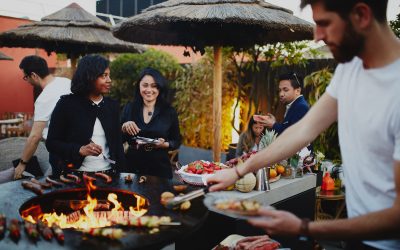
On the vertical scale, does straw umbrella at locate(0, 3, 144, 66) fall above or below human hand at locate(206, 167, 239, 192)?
above

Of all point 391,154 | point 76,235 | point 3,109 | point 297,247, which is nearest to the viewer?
point 391,154

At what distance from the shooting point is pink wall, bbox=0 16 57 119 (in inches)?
547

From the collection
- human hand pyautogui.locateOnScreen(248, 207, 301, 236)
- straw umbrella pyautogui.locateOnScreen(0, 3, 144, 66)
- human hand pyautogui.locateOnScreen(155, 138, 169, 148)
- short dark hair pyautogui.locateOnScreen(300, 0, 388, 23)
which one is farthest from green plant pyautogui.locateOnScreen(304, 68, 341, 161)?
human hand pyautogui.locateOnScreen(248, 207, 301, 236)

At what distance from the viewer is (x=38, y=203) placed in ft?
9.06

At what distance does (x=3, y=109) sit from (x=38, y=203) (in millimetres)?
12837

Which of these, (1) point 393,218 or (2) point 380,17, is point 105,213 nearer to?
(1) point 393,218

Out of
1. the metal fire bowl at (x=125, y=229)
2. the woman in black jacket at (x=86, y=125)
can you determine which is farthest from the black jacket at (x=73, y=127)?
the metal fire bowl at (x=125, y=229)

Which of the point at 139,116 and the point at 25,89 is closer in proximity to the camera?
the point at 139,116

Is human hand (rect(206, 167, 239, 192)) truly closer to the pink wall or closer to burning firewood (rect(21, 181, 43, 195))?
burning firewood (rect(21, 181, 43, 195))

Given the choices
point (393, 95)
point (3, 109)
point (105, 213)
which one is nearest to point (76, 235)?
point (105, 213)

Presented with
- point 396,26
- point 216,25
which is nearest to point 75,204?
point 216,25

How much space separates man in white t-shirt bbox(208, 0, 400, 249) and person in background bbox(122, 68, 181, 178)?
2.91m

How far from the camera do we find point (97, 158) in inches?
142

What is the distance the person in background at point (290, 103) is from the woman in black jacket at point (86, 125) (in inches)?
83.0
